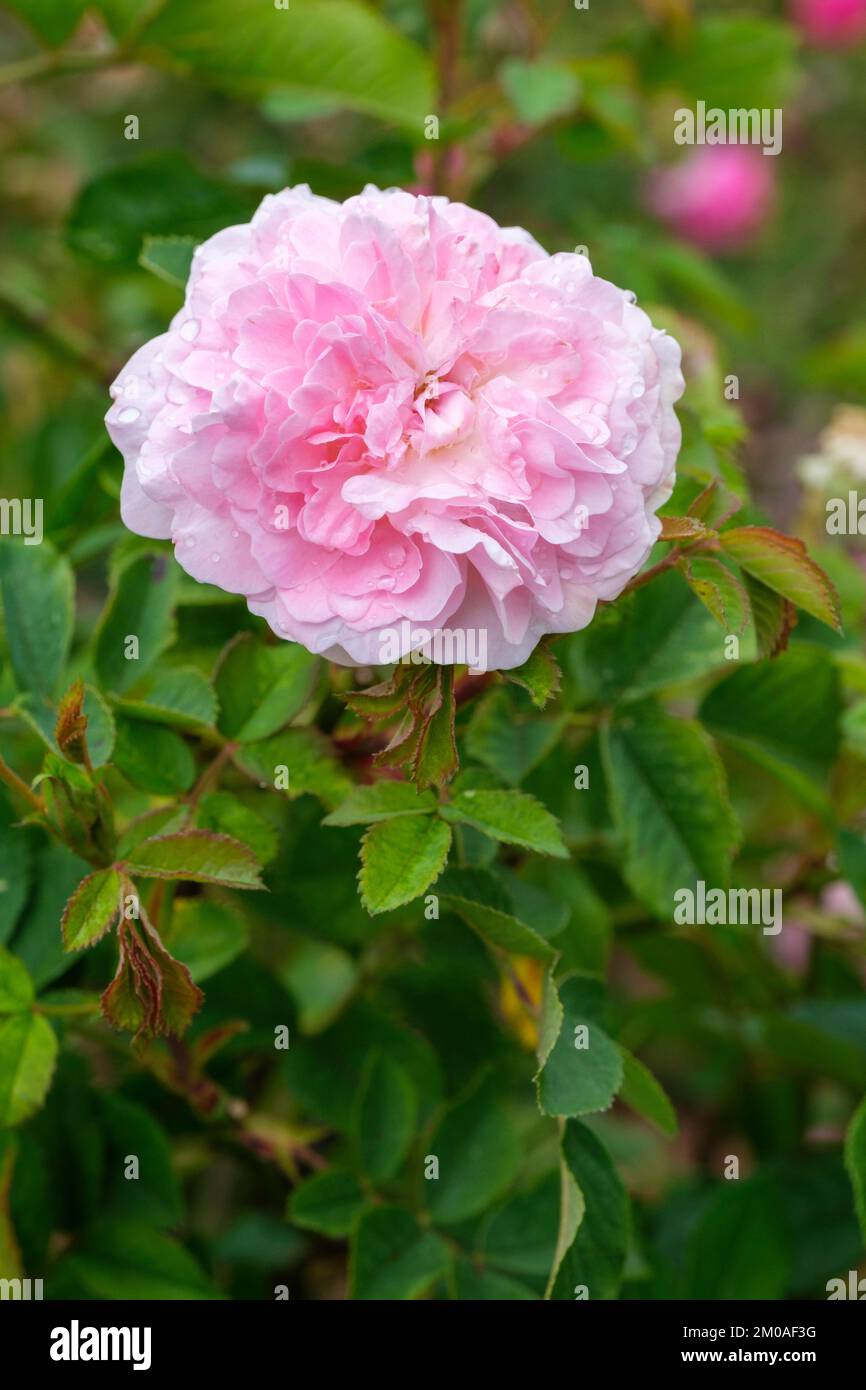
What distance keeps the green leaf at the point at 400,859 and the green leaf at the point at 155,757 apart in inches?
4.9

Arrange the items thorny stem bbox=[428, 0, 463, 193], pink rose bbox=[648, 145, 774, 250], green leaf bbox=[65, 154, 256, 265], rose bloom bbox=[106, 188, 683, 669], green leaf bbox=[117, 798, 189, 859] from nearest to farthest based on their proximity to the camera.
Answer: rose bloom bbox=[106, 188, 683, 669], green leaf bbox=[117, 798, 189, 859], green leaf bbox=[65, 154, 256, 265], thorny stem bbox=[428, 0, 463, 193], pink rose bbox=[648, 145, 774, 250]

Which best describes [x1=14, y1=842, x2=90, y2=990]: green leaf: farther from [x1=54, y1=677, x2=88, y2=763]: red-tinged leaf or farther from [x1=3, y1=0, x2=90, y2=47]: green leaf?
[x1=3, y1=0, x2=90, y2=47]: green leaf

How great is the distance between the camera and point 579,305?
0.54 metres

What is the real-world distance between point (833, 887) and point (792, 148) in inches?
64.3

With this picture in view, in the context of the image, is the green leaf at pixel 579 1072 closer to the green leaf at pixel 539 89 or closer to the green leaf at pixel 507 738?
the green leaf at pixel 507 738

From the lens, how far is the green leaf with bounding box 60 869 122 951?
0.54m

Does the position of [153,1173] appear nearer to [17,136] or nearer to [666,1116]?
[666,1116]

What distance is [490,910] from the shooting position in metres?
0.57

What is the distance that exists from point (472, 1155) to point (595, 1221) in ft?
0.51

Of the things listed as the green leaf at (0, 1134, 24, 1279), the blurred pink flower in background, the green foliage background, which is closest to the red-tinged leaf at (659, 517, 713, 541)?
the green foliage background

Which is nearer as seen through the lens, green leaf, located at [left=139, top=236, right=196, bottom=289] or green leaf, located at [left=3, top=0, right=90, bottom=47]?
green leaf, located at [left=139, top=236, right=196, bottom=289]

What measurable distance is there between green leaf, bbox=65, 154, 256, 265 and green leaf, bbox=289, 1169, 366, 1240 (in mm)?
612

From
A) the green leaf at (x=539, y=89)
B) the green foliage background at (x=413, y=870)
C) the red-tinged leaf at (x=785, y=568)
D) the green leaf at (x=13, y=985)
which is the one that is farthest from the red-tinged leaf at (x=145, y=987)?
the green leaf at (x=539, y=89)
